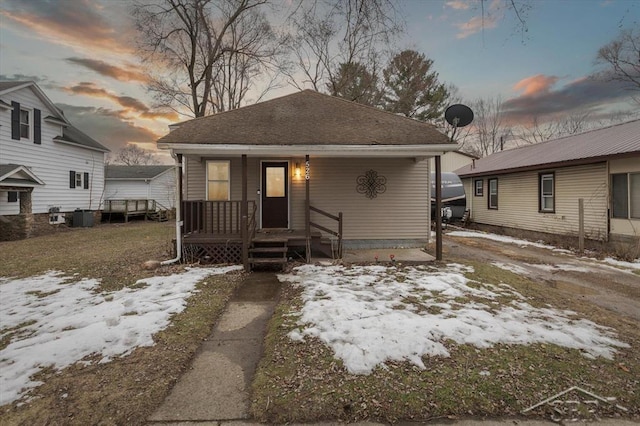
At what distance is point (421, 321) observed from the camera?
4.02 m

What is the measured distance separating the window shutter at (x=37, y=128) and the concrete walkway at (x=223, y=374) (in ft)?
55.4

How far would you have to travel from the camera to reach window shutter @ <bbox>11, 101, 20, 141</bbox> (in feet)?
45.9

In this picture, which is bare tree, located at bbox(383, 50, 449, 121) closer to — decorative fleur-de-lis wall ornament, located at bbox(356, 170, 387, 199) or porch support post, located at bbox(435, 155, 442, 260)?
decorative fleur-de-lis wall ornament, located at bbox(356, 170, 387, 199)

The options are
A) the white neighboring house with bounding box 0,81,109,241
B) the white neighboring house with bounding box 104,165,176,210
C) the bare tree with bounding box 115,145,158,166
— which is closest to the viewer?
the white neighboring house with bounding box 0,81,109,241

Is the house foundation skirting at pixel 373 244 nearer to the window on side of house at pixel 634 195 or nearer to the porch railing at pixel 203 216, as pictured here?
the porch railing at pixel 203 216

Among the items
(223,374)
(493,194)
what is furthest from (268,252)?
(493,194)

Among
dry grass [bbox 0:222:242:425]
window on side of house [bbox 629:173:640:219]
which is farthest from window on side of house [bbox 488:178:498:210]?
dry grass [bbox 0:222:242:425]

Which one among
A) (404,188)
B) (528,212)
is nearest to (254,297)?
(404,188)

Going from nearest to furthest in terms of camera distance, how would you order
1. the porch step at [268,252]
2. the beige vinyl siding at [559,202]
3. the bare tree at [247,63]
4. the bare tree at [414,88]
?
1. the porch step at [268,252]
2. the beige vinyl siding at [559,202]
3. the bare tree at [247,63]
4. the bare tree at [414,88]

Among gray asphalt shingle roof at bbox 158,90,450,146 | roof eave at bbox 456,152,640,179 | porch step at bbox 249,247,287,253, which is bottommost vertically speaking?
porch step at bbox 249,247,287,253

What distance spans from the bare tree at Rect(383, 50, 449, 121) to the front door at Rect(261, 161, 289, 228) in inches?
691

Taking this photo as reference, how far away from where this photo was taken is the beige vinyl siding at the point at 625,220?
353 inches

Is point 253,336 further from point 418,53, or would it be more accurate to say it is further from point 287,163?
point 418,53

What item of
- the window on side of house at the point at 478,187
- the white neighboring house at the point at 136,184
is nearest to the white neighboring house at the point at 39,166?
the white neighboring house at the point at 136,184
